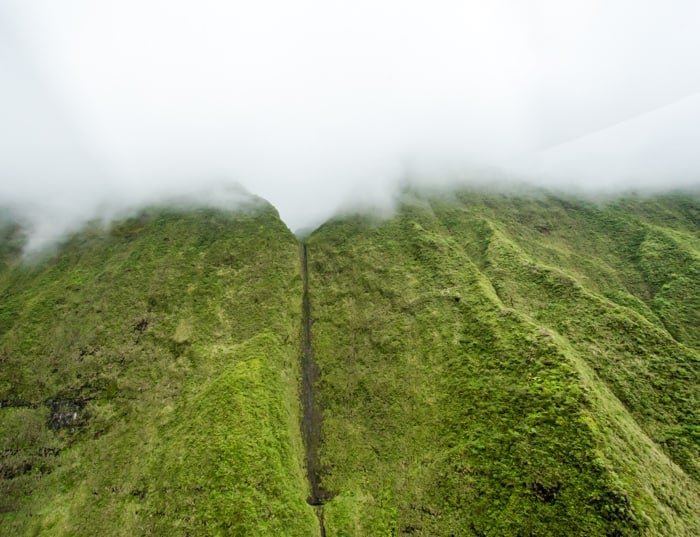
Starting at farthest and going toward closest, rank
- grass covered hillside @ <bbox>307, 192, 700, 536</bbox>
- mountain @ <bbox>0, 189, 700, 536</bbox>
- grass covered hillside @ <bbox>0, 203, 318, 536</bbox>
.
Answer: grass covered hillside @ <bbox>0, 203, 318, 536</bbox> → mountain @ <bbox>0, 189, 700, 536</bbox> → grass covered hillside @ <bbox>307, 192, 700, 536</bbox>

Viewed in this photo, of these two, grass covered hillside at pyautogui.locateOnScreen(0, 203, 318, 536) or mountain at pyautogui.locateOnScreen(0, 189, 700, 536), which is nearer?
mountain at pyautogui.locateOnScreen(0, 189, 700, 536)

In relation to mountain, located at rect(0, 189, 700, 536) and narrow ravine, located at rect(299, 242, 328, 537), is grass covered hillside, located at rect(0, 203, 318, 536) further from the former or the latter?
narrow ravine, located at rect(299, 242, 328, 537)

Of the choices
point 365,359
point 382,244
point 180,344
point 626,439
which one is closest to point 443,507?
point 626,439

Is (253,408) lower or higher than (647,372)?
lower

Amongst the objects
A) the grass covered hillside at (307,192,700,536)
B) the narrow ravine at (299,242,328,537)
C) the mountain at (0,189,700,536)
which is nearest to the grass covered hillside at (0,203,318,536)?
the mountain at (0,189,700,536)

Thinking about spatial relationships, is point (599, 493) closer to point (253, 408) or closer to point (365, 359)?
point (365, 359)

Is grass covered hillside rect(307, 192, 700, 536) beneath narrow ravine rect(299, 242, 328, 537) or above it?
above

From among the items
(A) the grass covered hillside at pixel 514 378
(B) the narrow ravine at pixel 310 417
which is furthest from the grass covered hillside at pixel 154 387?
(A) the grass covered hillside at pixel 514 378

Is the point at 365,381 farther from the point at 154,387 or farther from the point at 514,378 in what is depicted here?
the point at 154,387
